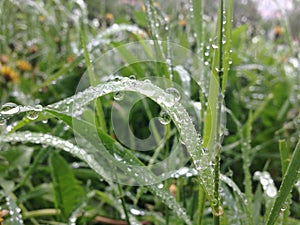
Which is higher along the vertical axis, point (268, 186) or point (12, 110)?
point (12, 110)

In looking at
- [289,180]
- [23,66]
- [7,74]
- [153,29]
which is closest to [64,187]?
[153,29]

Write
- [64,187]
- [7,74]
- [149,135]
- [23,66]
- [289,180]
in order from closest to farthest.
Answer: [289,180] < [64,187] < [149,135] < [7,74] < [23,66]

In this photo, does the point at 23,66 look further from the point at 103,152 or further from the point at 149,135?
the point at 103,152

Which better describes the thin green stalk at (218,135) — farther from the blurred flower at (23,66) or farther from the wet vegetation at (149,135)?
the blurred flower at (23,66)

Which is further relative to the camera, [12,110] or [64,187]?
[64,187]

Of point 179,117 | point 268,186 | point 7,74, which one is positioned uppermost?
point 7,74

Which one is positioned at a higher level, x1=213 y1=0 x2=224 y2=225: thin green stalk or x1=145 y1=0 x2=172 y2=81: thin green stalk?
x1=145 y1=0 x2=172 y2=81: thin green stalk

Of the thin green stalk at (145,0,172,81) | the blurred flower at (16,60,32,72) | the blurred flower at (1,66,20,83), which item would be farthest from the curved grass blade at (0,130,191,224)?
the blurred flower at (16,60,32,72)

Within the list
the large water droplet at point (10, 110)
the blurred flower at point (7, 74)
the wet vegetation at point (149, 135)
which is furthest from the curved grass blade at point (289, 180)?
A: the blurred flower at point (7, 74)

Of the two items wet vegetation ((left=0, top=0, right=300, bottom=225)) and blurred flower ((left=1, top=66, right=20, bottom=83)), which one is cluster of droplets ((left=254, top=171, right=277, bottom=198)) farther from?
blurred flower ((left=1, top=66, right=20, bottom=83))
